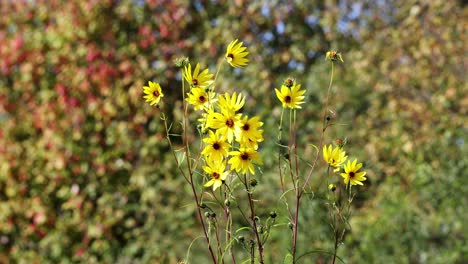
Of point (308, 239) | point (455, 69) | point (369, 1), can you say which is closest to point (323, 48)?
point (369, 1)

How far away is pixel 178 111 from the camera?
14.6 feet

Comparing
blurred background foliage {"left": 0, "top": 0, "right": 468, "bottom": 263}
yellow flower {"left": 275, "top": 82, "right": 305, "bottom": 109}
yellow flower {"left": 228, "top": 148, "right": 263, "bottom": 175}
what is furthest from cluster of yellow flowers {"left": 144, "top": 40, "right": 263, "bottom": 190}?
blurred background foliage {"left": 0, "top": 0, "right": 468, "bottom": 263}

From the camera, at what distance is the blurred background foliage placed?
4199 mm

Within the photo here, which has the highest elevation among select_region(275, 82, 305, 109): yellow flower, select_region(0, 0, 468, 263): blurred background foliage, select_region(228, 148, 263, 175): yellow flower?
select_region(275, 82, 305, 109): yellow flower

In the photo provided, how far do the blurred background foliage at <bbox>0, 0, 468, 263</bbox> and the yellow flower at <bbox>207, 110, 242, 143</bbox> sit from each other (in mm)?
2285

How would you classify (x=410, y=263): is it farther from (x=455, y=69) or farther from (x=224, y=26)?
(x=224, y=26)

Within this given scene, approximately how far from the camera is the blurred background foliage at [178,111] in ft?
13.8

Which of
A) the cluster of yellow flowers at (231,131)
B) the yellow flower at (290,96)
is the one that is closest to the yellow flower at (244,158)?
the cluster of yellow flowers at (231,131)

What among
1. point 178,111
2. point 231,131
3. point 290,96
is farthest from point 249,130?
point 178,111

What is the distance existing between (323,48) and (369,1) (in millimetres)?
446

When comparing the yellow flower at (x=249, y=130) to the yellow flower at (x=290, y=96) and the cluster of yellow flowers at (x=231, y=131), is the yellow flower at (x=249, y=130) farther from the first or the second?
the yellow flower at (x=290, y=96)

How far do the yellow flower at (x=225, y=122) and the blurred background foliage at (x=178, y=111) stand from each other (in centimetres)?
229

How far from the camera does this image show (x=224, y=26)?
4.59 meters

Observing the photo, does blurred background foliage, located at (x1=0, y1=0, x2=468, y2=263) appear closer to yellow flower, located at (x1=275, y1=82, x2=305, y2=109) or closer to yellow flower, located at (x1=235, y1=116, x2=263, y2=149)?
yellow flower, located at (x1=275, y1=82, x2=305, y2=109)
